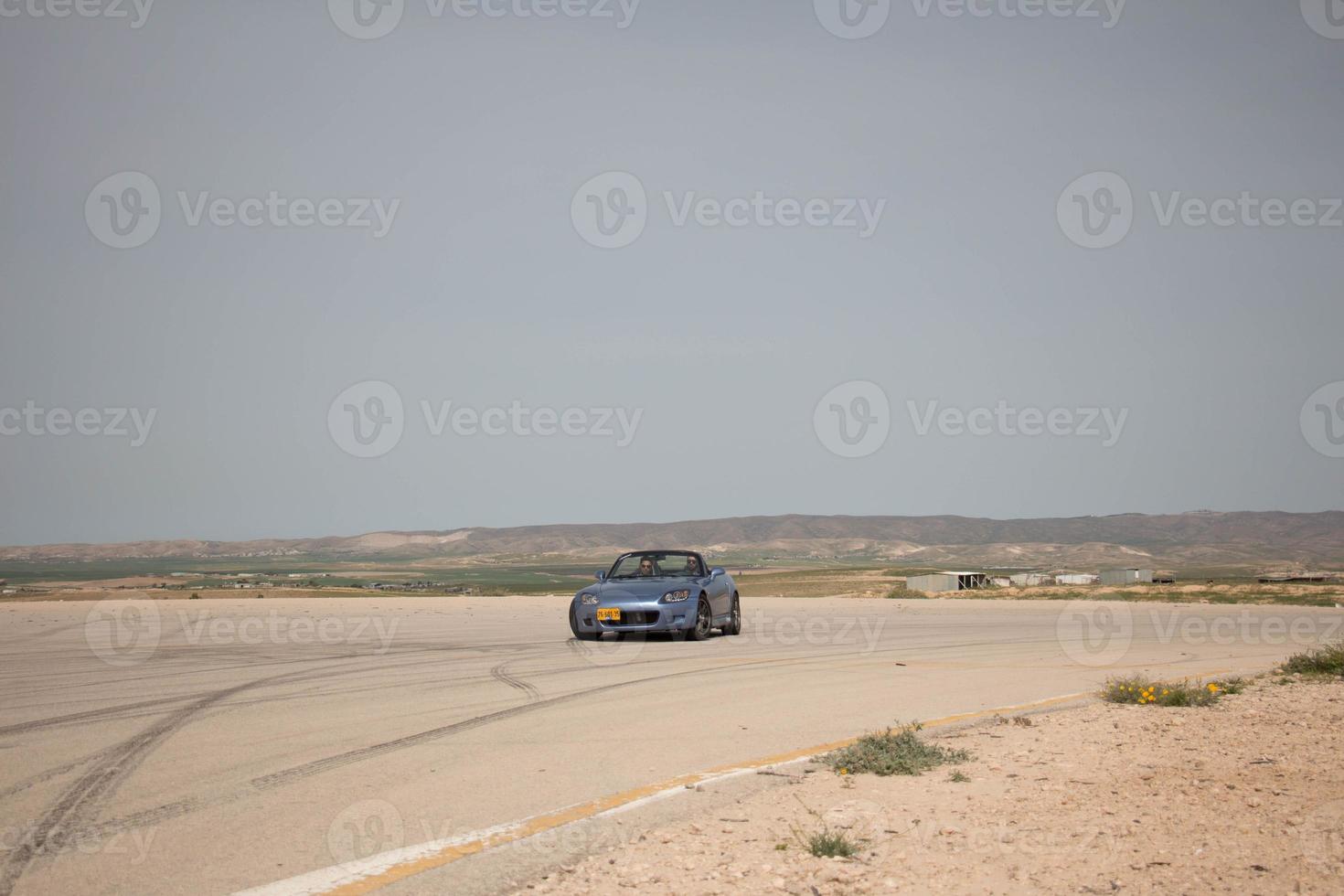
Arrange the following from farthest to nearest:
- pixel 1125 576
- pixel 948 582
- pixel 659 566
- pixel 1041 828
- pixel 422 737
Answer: pixel 1125 576 → pixel 948 582 → pixel 659 566 → pixel 422 737 → pixel 1041 828

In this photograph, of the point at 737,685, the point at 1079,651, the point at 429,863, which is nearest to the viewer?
the point at 429,863

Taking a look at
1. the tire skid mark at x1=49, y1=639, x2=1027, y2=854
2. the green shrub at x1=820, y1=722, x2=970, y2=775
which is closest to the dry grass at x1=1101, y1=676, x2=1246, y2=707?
the green shrub at x1=820, y1=722, x2=970, y2=775

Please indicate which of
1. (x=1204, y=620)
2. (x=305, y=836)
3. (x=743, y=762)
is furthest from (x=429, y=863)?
(x=1204, y=620)

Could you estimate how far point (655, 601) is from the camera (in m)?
17.8

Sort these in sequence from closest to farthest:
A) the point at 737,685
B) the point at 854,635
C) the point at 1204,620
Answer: the point at 737,685 < the point at 854,635 < the point at 1204,620

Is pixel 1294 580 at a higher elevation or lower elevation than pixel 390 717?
lower

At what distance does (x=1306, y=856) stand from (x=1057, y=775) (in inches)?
79.4

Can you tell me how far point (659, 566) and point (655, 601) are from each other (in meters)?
1.86

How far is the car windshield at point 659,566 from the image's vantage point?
1931 centimetres

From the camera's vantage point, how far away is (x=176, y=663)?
14242 millimetres

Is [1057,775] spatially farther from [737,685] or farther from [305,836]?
[737,685]

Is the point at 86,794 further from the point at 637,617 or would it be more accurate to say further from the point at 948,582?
the point at 948,582

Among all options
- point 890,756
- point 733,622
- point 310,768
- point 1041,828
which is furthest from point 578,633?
point 1041,828

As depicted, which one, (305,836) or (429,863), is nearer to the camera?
(429,863)
